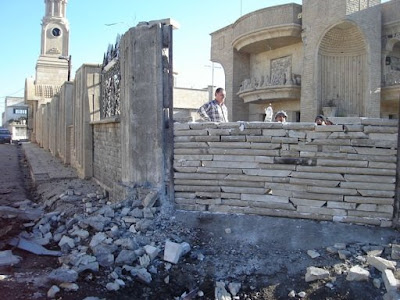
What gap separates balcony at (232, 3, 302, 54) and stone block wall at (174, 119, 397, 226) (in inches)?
552

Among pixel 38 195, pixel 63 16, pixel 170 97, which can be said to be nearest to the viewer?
pixel 170 97

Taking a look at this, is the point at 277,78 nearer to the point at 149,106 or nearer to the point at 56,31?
the point at 149,106

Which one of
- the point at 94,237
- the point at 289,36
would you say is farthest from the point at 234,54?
the point at 94,237

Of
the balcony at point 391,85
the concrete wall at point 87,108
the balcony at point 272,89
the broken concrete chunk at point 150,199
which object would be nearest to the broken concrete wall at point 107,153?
the concrete wall at point 87,108

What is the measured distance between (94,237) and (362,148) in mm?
3210

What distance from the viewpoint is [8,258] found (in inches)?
162

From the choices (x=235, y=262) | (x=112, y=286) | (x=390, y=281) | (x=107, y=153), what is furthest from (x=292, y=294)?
(x=107, y=153)

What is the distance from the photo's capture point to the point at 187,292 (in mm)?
3619

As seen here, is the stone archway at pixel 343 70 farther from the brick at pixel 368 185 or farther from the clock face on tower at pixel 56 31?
the clock face on tower at pixel 56 31

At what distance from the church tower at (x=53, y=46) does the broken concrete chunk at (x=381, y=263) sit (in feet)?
103

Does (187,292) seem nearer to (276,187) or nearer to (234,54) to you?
(276,187)

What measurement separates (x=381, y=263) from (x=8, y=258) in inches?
146

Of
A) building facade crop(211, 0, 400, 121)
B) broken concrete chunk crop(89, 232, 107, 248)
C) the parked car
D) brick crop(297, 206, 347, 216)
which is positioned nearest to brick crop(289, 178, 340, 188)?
brick crop(297, 206, 347, 216)

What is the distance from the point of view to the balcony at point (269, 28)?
1750 cm
